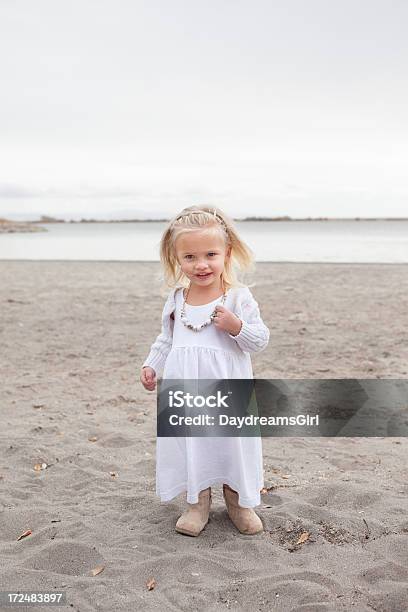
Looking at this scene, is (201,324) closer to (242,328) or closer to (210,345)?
(210,345)

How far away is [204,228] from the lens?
3.21 metres

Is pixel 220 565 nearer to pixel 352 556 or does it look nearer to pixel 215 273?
pixel 352 556

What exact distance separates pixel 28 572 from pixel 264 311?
7236mm

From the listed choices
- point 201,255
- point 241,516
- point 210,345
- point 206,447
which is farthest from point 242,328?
point 241,516

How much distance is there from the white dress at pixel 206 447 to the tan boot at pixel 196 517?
16 cm

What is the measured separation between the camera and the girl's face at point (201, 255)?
10.5ft

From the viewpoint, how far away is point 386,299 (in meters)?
11.0

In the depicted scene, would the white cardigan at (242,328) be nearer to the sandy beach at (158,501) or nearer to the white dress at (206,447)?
the white dress at (206,447)

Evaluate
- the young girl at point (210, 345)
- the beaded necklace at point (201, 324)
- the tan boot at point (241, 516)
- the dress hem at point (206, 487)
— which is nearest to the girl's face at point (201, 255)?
the young girl at point (210, 345)

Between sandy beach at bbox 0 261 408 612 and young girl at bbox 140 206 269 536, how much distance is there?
0.85 feet

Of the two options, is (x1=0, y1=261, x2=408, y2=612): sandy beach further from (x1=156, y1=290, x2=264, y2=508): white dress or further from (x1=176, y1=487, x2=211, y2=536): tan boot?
(x1=156, y1=290, x2=264, y2=508): white dress

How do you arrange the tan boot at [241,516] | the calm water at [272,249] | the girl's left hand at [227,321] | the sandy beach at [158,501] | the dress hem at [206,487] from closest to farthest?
the sandy beach at [158,501] < the girl's left hand at [227,321] < the dress hem at [206,487] < the tan boot at [241,516] < the calm water at [272,249]

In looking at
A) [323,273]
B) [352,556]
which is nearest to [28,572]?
[352,556]

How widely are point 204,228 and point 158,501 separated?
1659 millimetres
